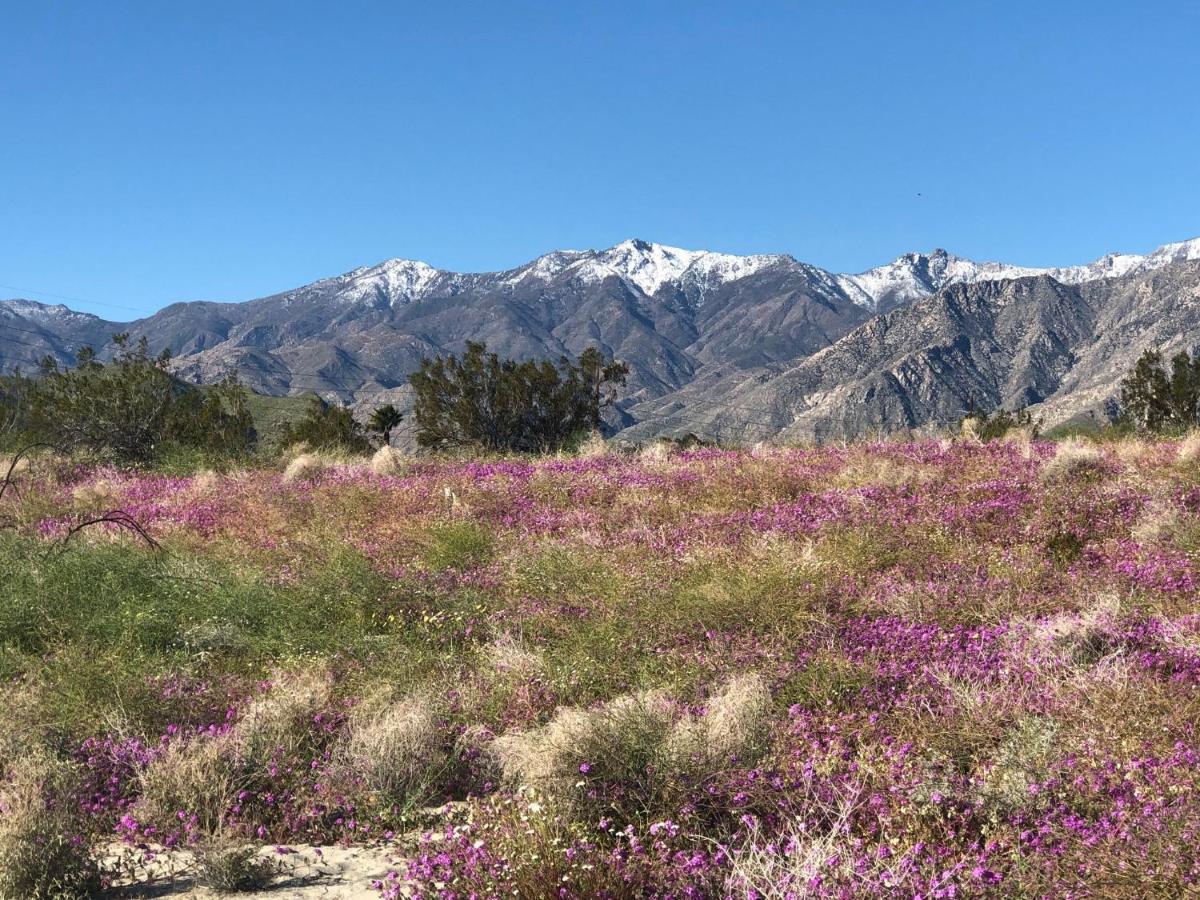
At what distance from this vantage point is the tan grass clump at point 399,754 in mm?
4852

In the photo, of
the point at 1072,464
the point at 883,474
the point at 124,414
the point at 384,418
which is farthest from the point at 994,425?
the point at 124,414

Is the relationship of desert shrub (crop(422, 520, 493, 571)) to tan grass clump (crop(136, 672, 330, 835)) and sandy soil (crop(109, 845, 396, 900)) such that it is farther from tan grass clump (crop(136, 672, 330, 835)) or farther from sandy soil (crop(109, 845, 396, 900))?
sandy soil (crop(109, 845, 396, 900))

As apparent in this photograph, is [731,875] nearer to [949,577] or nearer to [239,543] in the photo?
[949,577]

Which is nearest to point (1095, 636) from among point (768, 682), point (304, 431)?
point (768, 682)

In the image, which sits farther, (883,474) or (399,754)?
(883,474)

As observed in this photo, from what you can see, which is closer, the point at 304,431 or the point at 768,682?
the point at 768,682

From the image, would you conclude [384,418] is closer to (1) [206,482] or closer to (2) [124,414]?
(2) [124,414]

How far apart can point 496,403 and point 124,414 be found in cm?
1344

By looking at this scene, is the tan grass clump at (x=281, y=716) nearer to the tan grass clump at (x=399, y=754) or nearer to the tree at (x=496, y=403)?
the tan grass clump at (x=399, y=754)

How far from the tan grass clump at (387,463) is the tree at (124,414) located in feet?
21.9

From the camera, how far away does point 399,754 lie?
4.89 m

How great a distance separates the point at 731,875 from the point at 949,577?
4978mm

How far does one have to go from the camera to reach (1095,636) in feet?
19.8

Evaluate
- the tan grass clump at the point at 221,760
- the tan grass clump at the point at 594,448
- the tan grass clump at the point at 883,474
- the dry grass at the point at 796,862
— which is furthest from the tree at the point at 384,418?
the dry grass at the point at 796,862
